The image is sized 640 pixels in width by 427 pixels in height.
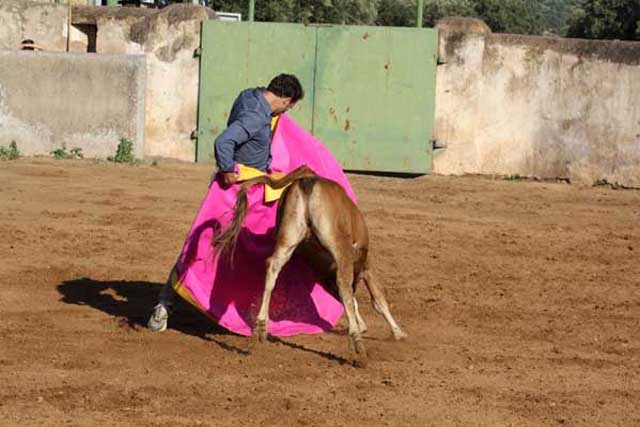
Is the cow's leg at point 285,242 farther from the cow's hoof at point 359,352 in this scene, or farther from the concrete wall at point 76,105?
the concrete wall at point 76,105

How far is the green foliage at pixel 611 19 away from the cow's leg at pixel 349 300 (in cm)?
2791

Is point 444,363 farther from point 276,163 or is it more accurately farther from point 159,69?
point 159,69

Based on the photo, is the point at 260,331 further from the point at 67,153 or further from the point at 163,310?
the point at 67,153

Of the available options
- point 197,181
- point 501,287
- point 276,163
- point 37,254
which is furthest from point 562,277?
point 197,181

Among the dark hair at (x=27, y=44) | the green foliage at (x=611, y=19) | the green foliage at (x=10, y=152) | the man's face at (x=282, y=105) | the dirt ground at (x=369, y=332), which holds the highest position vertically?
the green foliage at (x=611, y=19)

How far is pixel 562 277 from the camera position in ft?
36.7

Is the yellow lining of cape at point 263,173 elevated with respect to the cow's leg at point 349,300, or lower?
elevated

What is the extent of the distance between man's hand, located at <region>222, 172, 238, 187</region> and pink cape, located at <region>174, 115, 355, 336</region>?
0.49ft

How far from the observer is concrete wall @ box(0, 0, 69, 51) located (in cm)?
1884

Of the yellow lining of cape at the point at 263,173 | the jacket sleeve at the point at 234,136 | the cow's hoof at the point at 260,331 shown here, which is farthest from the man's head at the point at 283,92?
the cow's hoof at the point at 260,331

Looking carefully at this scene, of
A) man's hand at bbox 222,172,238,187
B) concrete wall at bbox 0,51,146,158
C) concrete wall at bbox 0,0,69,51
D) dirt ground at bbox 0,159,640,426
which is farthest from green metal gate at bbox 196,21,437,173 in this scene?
man's hand at bbox 222,172,238,187

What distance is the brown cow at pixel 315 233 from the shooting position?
25.1 feet

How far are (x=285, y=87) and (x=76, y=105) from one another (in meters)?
10.4

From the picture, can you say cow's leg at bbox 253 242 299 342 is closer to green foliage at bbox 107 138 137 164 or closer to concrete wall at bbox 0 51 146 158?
green foliage at bbox 107 138 137 164
